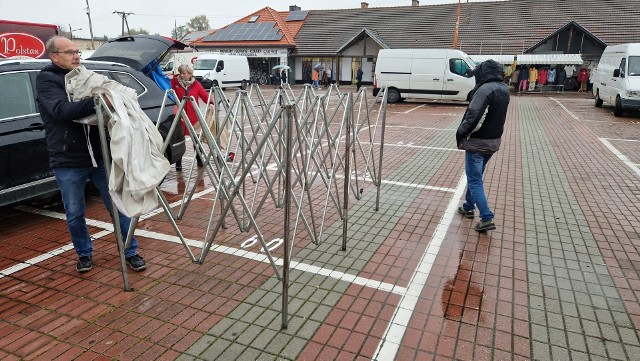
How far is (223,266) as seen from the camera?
3877 mm

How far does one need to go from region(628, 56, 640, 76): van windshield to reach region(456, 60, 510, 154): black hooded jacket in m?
12.5

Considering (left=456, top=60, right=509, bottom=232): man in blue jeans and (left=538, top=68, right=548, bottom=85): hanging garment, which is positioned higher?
(left=538, top=68, right=548, bottom=85): hanging garment

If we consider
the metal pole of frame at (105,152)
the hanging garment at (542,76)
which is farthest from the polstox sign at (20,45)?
the hanging garment at (542,76)

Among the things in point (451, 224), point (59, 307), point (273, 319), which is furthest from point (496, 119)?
point (59, 307)

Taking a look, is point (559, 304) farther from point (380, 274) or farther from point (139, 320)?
point (139, 320)

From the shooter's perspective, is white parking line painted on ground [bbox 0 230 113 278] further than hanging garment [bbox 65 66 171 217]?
Yes

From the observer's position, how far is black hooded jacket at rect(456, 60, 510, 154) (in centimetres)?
448

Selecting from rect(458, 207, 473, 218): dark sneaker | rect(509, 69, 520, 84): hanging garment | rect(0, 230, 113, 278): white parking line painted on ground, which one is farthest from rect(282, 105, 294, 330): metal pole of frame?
rect(509, 69, 520, 84): hanging garment

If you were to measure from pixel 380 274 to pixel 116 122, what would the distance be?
250 centimetres

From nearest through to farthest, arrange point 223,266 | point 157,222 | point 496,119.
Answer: point 223,266 < point 496,119 < point 157,222

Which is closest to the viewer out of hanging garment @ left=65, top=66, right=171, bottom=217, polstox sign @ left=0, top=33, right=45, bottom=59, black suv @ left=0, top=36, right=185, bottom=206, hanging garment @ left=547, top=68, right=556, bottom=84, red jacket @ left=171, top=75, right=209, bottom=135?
hanging garment @ left=65, top=66, right=171, bottom=217

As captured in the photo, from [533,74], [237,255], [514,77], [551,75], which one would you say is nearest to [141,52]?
[237,255]

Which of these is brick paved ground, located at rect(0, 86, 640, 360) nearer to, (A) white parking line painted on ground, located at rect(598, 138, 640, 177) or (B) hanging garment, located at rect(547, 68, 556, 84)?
(A) white parking line painted on ground, located at rect(598, 138, 640, 177)

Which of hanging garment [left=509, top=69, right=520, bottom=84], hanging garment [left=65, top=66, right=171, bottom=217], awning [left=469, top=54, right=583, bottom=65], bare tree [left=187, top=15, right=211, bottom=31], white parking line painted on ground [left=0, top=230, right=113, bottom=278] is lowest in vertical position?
white parking line painted on ground [left=0, top=230, right=113, bottom=278]
